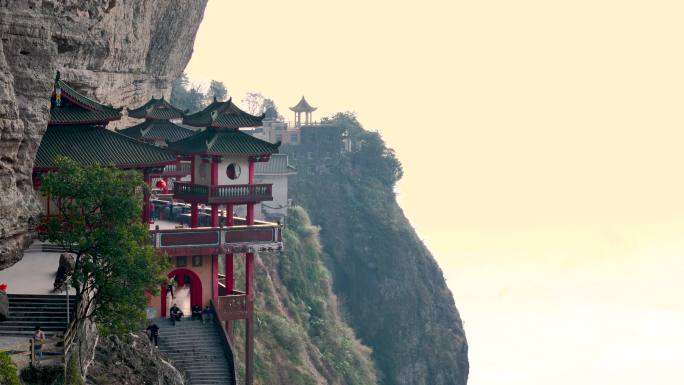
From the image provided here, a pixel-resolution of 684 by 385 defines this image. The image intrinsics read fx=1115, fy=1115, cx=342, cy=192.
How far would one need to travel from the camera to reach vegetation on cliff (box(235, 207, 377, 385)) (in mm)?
65938

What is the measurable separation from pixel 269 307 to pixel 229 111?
29.4 m

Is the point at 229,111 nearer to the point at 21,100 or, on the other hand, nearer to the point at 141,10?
the point at 21,100

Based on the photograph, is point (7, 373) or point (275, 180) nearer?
point (7, 373)

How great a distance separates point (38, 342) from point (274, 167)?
205 ft

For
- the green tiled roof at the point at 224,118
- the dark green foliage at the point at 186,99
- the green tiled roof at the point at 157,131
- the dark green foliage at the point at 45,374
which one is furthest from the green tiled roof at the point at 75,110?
the dark green foliage at the point at 186,99

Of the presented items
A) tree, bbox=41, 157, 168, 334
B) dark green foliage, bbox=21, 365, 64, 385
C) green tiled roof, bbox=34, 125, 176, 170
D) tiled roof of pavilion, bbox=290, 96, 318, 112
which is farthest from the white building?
dark green foliage, bbox=21, 365, 64, 385

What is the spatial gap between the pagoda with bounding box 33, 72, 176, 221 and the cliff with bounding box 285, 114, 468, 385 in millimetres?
56178

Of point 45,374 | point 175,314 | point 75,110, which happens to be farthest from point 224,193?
point 45,374

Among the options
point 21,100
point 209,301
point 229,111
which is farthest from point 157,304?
point 21,100

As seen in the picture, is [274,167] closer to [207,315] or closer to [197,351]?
[207,315]

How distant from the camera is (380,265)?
104 m

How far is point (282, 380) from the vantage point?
2510 inches

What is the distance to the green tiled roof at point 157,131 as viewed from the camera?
58.0 meters

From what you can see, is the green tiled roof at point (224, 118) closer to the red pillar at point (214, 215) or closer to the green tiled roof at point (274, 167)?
the red pillar at point (214, 215)
